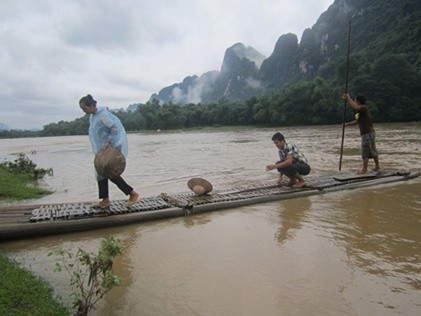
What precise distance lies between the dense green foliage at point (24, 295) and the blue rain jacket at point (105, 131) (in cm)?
203

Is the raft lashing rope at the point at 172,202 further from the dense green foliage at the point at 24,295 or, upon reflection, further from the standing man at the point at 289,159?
the dense green foliage at the point at 24,295

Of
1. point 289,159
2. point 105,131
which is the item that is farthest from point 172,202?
point 289,159

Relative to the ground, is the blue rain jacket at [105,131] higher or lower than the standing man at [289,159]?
higher

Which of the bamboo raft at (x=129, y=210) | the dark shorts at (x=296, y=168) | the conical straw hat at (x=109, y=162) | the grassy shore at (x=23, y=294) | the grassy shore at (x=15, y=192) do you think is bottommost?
the grassy shore at (x=15, y=192)

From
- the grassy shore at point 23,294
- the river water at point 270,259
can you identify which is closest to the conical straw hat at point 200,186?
the river water at point 270,259

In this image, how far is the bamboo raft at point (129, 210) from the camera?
463cm

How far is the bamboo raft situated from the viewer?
463 cm

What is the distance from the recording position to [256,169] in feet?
37.9

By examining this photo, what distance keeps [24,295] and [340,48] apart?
321 ft

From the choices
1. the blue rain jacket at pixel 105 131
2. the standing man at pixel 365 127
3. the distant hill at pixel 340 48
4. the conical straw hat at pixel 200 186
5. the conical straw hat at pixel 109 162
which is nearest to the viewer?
the conical straw hat at pixel 109 162

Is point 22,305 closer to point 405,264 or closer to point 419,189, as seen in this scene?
point 405,264

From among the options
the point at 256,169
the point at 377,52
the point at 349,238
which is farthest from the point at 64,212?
the point at 377,52

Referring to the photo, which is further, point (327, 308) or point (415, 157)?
point (415, 157)

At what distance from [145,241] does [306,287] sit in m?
2.16
